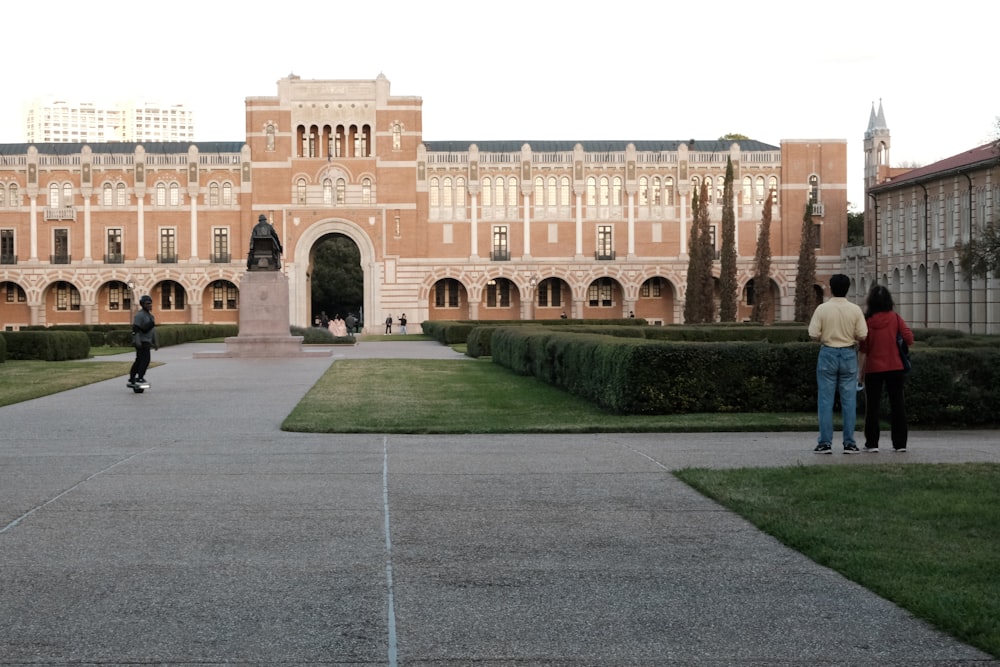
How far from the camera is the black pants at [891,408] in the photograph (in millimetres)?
11578

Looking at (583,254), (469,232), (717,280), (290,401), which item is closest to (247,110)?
(469,232)

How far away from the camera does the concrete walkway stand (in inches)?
196

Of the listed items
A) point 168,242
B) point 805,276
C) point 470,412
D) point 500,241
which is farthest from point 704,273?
point 470,412

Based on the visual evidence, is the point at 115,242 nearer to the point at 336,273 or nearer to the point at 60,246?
the point at 60,246

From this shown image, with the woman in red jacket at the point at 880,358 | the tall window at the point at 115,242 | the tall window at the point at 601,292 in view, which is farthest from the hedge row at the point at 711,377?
the tall window at the point at 115,242

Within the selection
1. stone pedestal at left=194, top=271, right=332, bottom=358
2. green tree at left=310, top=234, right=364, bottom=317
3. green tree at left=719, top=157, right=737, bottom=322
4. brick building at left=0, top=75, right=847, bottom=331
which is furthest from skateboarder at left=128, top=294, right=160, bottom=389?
green tree at left=310, top=234, right=364, bottom=317

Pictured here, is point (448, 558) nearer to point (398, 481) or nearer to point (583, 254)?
point (398, 481)

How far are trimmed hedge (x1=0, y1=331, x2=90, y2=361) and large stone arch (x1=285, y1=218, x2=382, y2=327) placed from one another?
36.3m

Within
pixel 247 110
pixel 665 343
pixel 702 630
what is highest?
pixel 247 110

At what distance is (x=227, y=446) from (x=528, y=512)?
5.04 meters

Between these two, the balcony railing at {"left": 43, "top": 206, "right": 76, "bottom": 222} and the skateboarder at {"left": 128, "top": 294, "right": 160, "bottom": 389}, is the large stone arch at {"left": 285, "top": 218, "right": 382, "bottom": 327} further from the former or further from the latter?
the skateboarder at {"left": 128, "top": 294, "right": 160, "bottom": 389}

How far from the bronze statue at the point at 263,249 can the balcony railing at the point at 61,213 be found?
130 ft

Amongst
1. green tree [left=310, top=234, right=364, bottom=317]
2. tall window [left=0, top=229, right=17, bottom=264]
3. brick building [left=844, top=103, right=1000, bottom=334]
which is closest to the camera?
brick building [left=844, top=103, right=1000, bottom=334]

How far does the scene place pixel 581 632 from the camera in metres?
5.19
